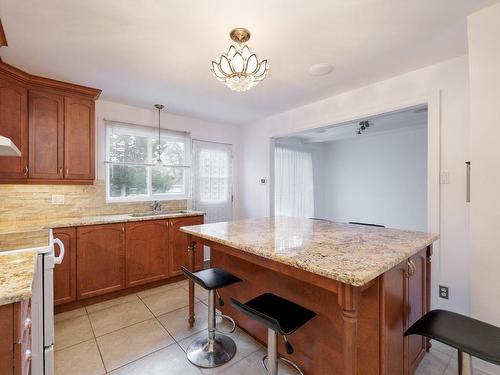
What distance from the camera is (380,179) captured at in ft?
17.9

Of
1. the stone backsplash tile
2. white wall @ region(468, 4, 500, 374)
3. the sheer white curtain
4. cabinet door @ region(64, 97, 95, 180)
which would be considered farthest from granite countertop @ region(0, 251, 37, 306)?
the sheer white curtain

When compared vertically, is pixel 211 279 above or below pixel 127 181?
below

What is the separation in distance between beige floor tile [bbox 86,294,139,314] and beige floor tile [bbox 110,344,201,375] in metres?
1.16

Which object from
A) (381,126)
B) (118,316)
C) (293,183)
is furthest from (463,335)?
(293,183)

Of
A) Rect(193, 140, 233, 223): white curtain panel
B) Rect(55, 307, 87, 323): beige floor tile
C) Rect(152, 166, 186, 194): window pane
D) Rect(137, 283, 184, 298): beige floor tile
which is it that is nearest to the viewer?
Rect(55, 307, 87, 323): beige floor tile

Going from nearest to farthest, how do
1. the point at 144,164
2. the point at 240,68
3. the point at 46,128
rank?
the point at 240,68
the point at 46,128
the point at 144,164

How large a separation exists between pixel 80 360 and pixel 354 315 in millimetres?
2078

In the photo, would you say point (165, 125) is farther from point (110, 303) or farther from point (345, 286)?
point (345, 286)

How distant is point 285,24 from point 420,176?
14.7 feet

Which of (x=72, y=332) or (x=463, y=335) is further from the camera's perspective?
(x=72, y=332)

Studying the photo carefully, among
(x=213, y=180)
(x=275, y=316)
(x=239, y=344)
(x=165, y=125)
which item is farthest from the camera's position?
(x=213, y=180)

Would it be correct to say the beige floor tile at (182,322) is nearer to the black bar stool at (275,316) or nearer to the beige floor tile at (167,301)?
the beige floor tile at (167,301)

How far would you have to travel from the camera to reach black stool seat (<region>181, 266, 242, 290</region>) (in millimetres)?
1702

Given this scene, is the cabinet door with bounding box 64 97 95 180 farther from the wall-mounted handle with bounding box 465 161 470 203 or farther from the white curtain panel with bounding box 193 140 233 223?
the wall-mounted handle with bounding box 465 161 470 203
